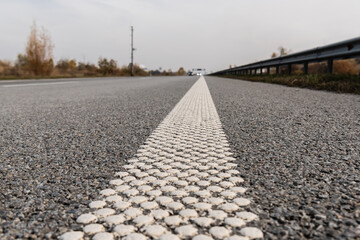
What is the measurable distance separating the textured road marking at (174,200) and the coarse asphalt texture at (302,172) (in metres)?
0.07

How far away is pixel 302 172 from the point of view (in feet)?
3.86

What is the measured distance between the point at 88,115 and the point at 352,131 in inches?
87.3

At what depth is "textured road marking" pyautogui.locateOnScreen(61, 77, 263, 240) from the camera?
28.6 inches

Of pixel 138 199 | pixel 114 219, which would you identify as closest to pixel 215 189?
pixel 138 199

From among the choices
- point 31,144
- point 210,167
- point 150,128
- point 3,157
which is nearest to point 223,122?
point 150,128

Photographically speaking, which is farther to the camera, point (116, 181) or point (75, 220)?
point (116, 181)

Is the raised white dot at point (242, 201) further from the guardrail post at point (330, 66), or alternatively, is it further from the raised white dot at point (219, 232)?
the guardrail post at point (330, 66)

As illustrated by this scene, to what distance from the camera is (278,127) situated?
7.02 feet

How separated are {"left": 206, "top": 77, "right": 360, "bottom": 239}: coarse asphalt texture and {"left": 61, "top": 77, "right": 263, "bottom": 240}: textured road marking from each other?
0.22 feet

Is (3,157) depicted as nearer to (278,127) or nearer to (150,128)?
(150,128)

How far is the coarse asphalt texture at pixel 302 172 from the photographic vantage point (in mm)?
769

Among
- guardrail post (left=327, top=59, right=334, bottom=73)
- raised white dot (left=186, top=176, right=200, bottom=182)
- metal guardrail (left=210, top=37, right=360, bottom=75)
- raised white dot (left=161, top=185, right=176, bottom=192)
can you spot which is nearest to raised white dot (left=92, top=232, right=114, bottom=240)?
raised white dot (left=161, top=185, right=176, bottom=192)

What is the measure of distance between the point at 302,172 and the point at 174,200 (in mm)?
573

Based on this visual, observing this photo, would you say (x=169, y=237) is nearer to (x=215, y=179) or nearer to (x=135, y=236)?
(x=135, y=236)
